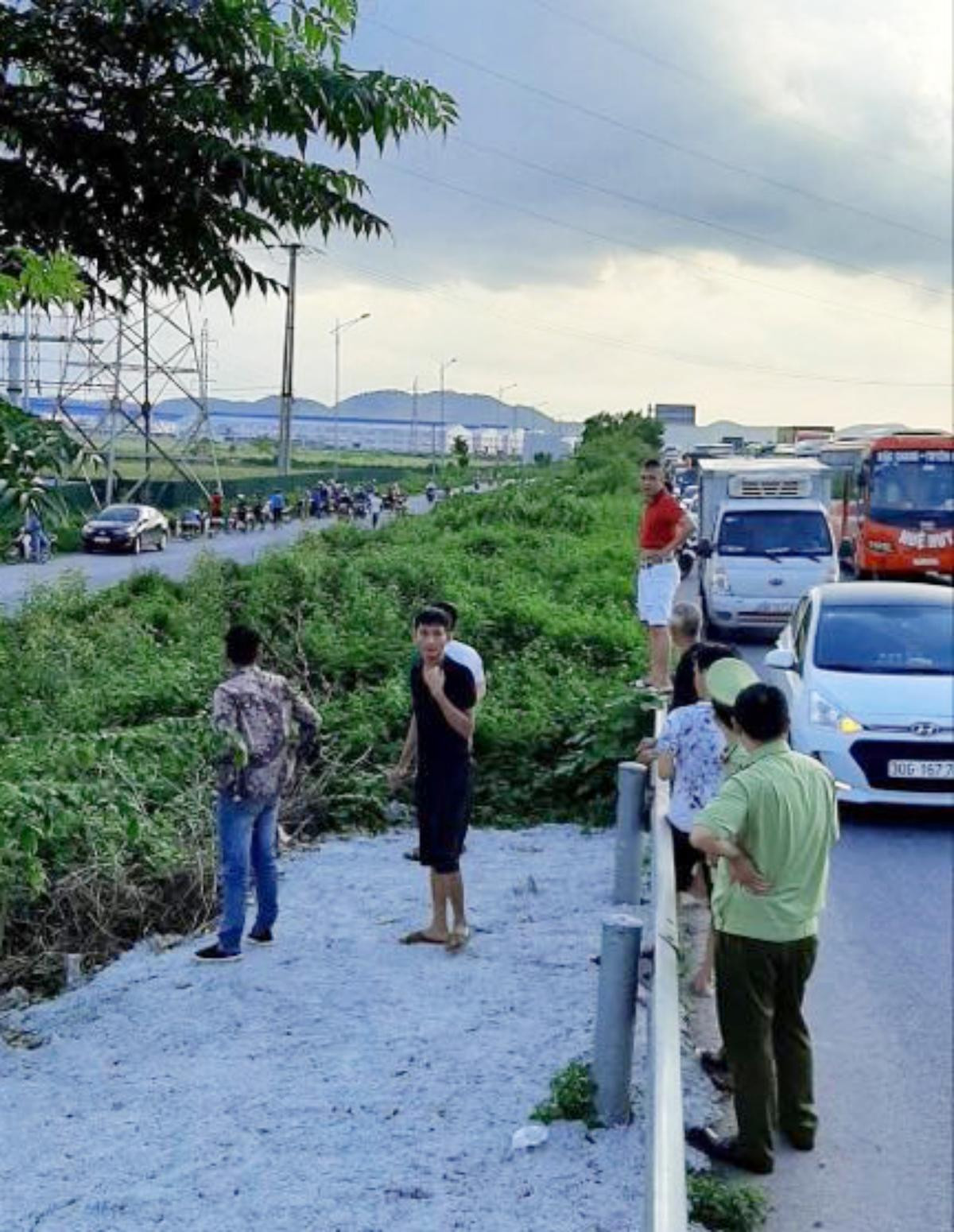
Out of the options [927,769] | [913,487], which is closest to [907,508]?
[913,487]

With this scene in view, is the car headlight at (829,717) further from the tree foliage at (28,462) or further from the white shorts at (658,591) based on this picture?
the tree foliage at (28,462)

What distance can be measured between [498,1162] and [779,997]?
114 centimetres

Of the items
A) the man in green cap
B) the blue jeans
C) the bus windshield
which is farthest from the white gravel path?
the bus windshield

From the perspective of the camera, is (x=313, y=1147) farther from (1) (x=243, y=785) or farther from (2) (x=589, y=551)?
(2) (x=589, y=551)

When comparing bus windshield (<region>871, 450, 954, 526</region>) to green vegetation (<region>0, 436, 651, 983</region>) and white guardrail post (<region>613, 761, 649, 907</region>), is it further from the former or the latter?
white guardrail post (<region>613, 761, 649, 907</region>)

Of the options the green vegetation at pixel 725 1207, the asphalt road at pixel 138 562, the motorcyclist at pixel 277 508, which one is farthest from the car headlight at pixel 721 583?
the motorcyclist at pixel 277 508

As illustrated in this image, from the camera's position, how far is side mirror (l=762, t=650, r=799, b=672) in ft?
38.1

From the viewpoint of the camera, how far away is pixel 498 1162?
17.2 feet

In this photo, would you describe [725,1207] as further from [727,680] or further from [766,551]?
[766,551]

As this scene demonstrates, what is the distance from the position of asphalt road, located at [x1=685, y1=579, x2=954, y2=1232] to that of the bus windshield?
19.0 metres

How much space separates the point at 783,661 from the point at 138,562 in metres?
32.0

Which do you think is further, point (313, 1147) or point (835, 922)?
point (835, 922)

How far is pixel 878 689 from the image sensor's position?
432 inches

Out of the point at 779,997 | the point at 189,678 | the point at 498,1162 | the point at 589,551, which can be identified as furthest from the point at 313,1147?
the point at 589,551
